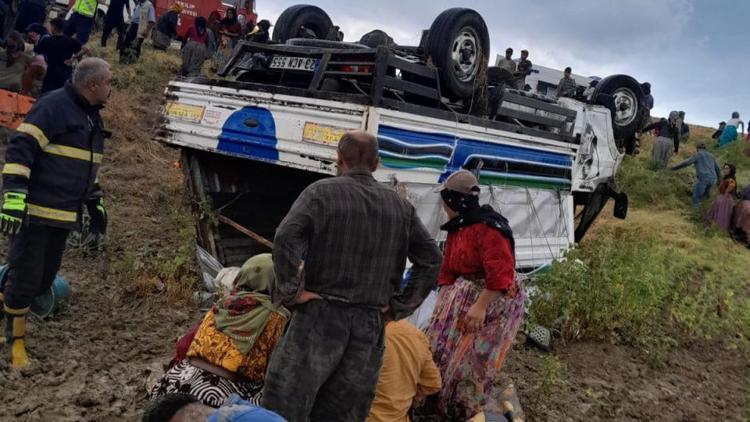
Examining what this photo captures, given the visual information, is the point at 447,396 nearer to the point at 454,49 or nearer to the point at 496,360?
the point at 496,360

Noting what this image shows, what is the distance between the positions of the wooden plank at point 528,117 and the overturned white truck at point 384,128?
14 millimetres

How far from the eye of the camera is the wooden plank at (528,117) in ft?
19.2

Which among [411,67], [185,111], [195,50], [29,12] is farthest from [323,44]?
[29,12]

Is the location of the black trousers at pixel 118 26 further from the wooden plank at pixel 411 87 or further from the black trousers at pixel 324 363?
the black trousers at pixel 324 363

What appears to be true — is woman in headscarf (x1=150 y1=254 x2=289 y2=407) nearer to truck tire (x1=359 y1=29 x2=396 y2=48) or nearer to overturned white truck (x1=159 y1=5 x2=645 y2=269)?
overturned white truck (x1=159 y1=5 x2=645 y2=269)

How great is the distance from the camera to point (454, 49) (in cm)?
528

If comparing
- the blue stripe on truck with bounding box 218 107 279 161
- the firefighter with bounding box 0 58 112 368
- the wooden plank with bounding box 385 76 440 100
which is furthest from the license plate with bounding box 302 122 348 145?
the firefighter with bounding box 0 58 112 368

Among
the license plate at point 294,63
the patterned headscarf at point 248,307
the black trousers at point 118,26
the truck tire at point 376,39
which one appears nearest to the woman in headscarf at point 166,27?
the black trousers at point 118,26

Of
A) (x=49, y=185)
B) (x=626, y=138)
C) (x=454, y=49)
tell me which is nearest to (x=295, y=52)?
(x=454, y=49)

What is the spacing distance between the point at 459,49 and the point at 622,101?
3.76 m

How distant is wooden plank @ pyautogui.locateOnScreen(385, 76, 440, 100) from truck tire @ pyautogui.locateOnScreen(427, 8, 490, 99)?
235 mm

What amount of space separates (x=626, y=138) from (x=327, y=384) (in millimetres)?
6904

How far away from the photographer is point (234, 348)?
3.04m

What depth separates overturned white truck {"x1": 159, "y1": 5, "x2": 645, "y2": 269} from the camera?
453cm
